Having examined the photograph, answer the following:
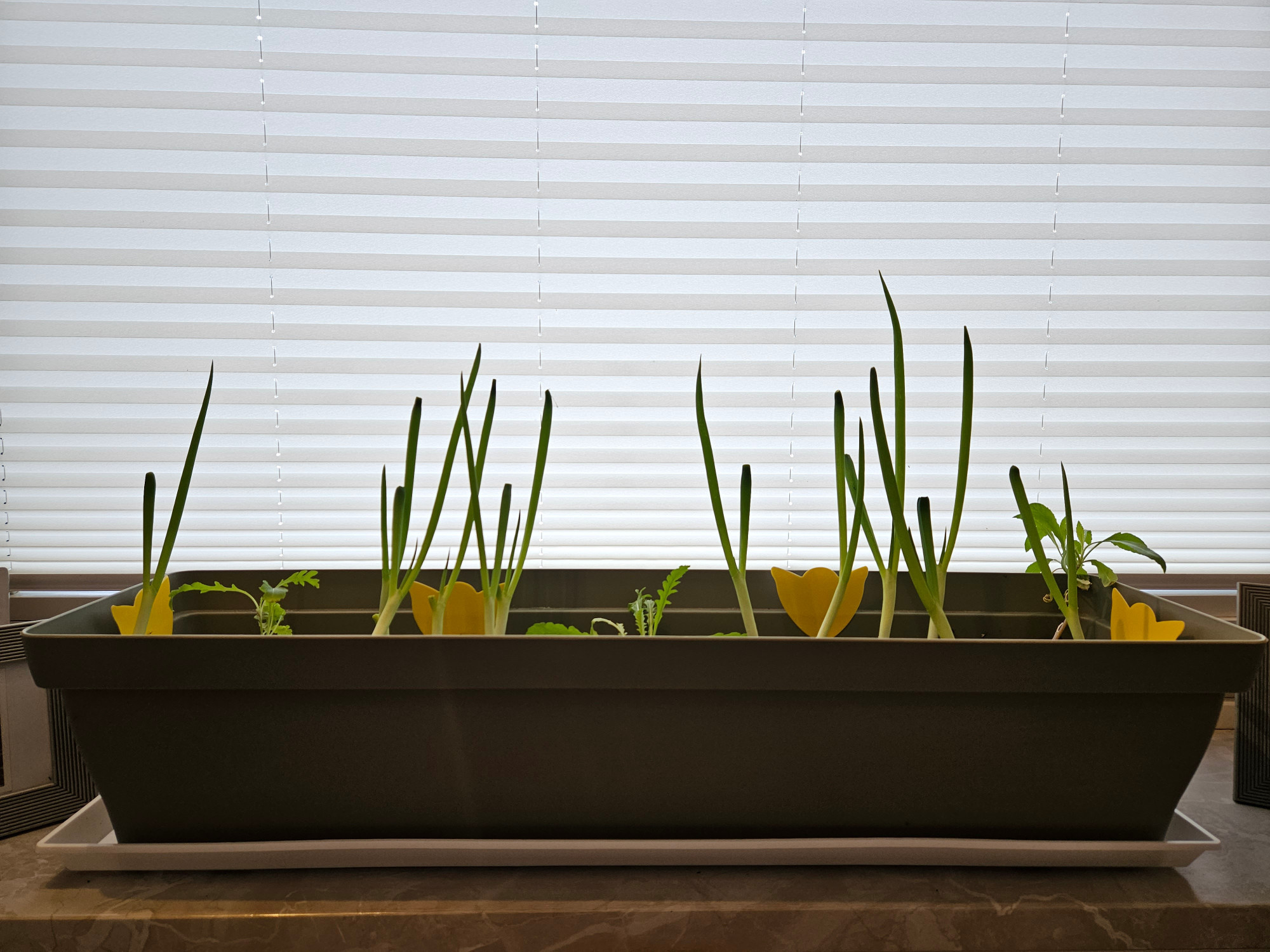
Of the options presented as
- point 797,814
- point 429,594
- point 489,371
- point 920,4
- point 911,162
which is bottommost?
point 797,814

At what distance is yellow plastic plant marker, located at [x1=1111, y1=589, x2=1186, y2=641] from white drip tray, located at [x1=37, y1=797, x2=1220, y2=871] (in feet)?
0.43

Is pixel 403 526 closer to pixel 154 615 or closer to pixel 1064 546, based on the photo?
pixel 154 615

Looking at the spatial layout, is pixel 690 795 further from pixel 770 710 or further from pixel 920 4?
pixel 920 4

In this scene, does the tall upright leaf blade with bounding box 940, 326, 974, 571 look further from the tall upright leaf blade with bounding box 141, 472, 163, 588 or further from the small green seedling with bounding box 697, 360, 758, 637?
the tall upright leaf blade with bounding box 141, 472, 163, 588

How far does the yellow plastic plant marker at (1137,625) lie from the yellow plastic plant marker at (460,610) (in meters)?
0.45

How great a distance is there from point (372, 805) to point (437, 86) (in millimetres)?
699

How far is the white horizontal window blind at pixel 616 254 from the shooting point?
2.60 feet

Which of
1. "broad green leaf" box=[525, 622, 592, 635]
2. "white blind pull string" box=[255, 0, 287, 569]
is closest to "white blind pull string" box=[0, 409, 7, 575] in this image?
"white blind pull string" box=[255, 0, 287, 569]

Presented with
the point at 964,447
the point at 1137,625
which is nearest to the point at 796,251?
the point at 964,447

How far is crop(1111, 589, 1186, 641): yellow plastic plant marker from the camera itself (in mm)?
526

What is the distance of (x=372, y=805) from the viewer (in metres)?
0.47

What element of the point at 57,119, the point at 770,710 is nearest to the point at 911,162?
the point at 770,710

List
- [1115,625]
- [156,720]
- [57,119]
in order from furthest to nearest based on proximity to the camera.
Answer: [57,119] < [1115,625] < [156,720]

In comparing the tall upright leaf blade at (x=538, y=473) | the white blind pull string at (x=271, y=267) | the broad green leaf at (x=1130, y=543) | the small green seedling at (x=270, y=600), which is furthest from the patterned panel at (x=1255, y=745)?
the white blind pull string at (x=271, y=267)
